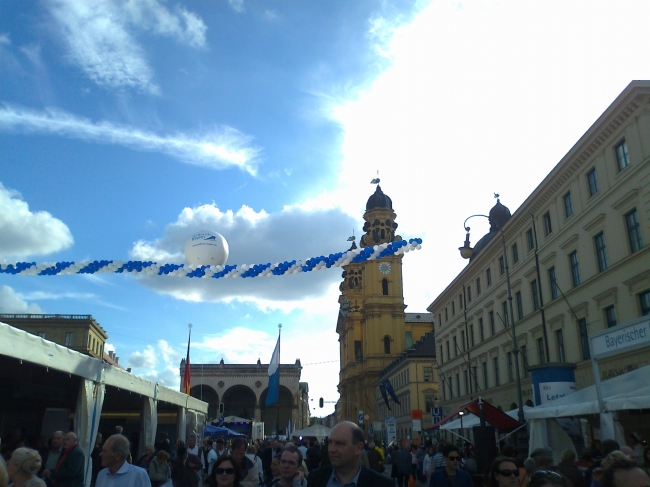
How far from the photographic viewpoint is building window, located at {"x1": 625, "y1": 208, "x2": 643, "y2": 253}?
22.2 meters

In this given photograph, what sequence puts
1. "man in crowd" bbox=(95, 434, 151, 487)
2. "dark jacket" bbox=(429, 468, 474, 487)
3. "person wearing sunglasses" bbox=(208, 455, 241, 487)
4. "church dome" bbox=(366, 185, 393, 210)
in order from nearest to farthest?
"person wearing sunglasses" bbox=(208, 455, 241, 487), "man in crowd" bbox=(95, 434, 151, 487), "dark jacket" bbox=(429, 468, 474, 487), "church dome" bbox=(366, 185, 393, 210)

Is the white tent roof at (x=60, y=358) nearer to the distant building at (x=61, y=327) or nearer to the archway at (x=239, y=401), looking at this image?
the distant building at (x=61, y=327)

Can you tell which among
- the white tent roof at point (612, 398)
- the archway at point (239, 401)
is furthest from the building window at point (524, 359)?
the archway at point (239, 401)

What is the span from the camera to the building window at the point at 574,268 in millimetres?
27438

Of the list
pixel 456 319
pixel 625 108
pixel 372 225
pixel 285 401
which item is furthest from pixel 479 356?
pixel 285 401

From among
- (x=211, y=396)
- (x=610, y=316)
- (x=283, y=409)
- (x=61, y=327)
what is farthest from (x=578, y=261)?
(x=211, y=396)

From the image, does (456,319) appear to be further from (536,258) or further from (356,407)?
(356,407)

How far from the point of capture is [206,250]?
20406 mm

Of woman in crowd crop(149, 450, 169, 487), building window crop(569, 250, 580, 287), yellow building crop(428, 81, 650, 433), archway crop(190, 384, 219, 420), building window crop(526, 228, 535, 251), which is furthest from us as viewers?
archway crop(190, 384, 219, 420)

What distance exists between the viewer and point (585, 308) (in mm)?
26391

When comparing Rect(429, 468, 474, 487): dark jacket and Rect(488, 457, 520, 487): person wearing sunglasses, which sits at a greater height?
Rect(488, 457, 520, 487): person wearing sunglasses

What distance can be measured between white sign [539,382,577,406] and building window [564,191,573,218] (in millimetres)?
11939

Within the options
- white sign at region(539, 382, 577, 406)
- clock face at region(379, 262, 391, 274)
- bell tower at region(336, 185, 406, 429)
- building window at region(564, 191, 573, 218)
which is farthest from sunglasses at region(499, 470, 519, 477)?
clock face at region(379, 262, 391, 274)

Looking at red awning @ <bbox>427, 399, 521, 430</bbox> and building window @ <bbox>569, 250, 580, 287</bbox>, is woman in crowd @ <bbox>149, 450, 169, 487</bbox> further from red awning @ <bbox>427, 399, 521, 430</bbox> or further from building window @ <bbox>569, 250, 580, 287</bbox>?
building window @ <bbox>569, 250, 580, 287</bbox>
